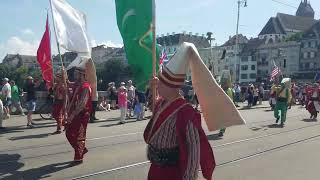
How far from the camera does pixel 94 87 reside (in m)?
9.45

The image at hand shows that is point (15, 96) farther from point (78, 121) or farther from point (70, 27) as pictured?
point (78, 121)

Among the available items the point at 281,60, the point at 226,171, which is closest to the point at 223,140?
the point at 226,171

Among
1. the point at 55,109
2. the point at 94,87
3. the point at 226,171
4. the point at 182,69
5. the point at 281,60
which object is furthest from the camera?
the point at 281,60

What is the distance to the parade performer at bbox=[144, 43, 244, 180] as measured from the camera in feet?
13.0

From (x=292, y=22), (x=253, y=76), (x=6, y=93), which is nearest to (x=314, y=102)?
(x=6, y=93)

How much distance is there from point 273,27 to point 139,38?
121 meters

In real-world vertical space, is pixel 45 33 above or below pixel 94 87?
above

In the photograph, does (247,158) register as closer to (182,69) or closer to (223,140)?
(223,140)

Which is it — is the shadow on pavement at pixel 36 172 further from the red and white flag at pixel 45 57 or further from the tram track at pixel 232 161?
the red and white flag at pixel 45 57

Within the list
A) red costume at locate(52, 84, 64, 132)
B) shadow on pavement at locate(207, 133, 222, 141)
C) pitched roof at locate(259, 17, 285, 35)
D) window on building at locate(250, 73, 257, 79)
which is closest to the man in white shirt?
red costume at locate(52, 84, 64, 132)

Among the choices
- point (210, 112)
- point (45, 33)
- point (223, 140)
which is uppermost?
point (45, 33)

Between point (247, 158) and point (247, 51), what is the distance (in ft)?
351

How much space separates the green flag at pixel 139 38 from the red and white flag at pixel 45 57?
8.92 m

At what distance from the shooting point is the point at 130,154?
32.7ft
